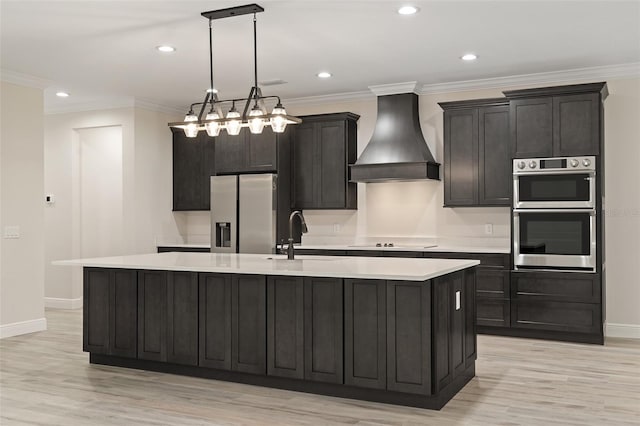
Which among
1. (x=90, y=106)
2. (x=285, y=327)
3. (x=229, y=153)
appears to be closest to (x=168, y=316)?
(x=285, y=327)

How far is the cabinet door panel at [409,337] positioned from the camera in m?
3.89

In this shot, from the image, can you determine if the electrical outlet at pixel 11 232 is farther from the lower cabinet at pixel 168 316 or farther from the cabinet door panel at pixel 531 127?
the cabinet door panel at pixel 531 127

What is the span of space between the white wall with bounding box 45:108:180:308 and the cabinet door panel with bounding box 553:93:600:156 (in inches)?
196

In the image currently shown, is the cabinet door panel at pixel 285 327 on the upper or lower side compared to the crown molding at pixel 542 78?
lower

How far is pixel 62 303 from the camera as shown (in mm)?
8438

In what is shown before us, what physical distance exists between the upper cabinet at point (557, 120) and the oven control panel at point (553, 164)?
6 cm

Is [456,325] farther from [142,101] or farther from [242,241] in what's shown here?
[142,101]

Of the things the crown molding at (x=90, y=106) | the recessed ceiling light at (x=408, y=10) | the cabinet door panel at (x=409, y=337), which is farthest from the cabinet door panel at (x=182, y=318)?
the crown molding at (x=90, y=106)

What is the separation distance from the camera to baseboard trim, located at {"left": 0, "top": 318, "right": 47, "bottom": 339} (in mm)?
6434

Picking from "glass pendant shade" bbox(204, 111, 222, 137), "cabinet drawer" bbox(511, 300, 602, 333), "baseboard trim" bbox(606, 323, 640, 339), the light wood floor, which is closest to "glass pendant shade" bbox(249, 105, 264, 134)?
"glass pendant shade" bbox(204, 111, 222, 137)

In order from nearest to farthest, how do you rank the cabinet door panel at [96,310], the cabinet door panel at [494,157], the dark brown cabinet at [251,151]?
the cabinet door panel at [96,310]
the cabinet door panel at [494,157]
the dark brown cabinet at [251,151]

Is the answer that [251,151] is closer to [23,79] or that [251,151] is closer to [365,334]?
[23,79]

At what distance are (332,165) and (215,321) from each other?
334 cm

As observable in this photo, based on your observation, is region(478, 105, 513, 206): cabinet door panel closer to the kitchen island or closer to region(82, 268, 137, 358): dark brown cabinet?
the kitchen island
